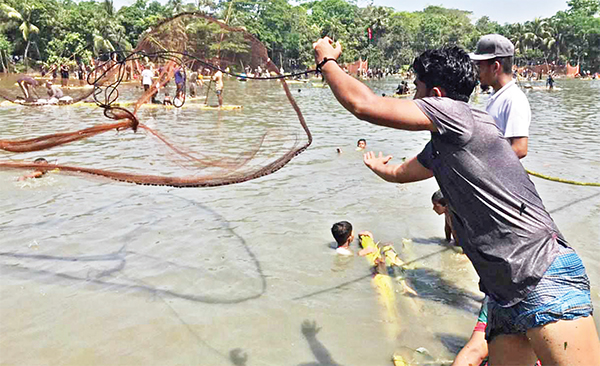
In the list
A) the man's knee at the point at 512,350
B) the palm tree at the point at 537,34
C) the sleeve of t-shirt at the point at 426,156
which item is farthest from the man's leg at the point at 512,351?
the palm tree at the point at 537,34

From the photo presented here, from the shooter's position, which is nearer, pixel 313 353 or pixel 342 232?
pixel 313 353

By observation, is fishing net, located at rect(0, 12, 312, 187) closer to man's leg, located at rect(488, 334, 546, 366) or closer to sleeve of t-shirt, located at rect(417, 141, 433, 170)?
sleeve of t-shirt, located at rect(417, 141, 433, 170)

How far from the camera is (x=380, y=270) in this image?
16.7ft

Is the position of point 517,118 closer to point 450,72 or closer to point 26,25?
point 450,72

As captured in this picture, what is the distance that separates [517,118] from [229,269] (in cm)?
326

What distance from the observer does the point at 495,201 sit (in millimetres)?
2064

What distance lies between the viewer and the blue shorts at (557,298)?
1987mm

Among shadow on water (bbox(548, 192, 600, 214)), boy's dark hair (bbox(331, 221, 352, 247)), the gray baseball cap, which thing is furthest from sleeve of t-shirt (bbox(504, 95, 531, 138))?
shadow on water (bbox(548, 192, 600, 214))

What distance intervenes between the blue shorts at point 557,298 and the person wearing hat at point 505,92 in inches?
62.5

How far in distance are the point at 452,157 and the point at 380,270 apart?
3.19 meters

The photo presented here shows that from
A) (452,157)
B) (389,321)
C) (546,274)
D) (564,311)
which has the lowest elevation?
(389,321)

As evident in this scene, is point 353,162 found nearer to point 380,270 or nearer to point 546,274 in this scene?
point 380,270

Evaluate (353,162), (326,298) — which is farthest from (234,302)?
(353,162)

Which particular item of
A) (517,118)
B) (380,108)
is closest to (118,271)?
(380,108)
